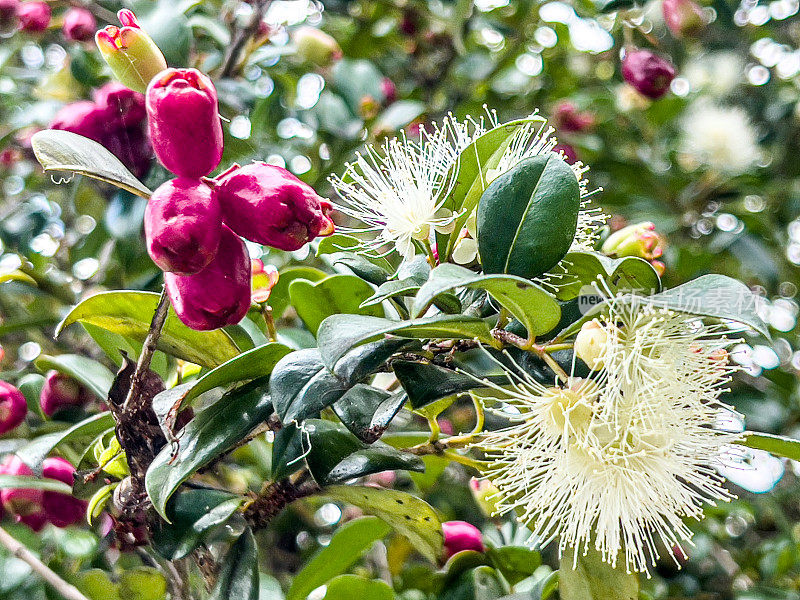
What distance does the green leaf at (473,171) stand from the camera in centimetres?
74

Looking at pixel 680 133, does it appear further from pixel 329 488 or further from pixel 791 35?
pixel 329 488

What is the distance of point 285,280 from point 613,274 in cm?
46

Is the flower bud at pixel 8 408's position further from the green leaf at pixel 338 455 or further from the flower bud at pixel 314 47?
the flower bud at pixel 314 47

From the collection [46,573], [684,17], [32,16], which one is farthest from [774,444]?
[32,16]

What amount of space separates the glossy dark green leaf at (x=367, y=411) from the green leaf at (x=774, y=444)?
31 centimetres

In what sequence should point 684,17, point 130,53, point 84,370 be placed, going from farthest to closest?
1. point 684,17
2. point 84,370
3. point 130,53

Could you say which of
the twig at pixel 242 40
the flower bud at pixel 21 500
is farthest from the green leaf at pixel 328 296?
the twig at pixel 242 40

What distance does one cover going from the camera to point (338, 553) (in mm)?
1057

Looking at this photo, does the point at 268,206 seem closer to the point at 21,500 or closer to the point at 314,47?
the point at 21,500

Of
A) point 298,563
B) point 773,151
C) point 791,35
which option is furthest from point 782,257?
point 298,563

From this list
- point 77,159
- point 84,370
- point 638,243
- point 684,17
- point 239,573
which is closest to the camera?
point 77,159

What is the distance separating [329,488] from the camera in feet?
2.67

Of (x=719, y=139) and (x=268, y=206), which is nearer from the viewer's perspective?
(x=268, y=206)

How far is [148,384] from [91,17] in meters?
1.19
